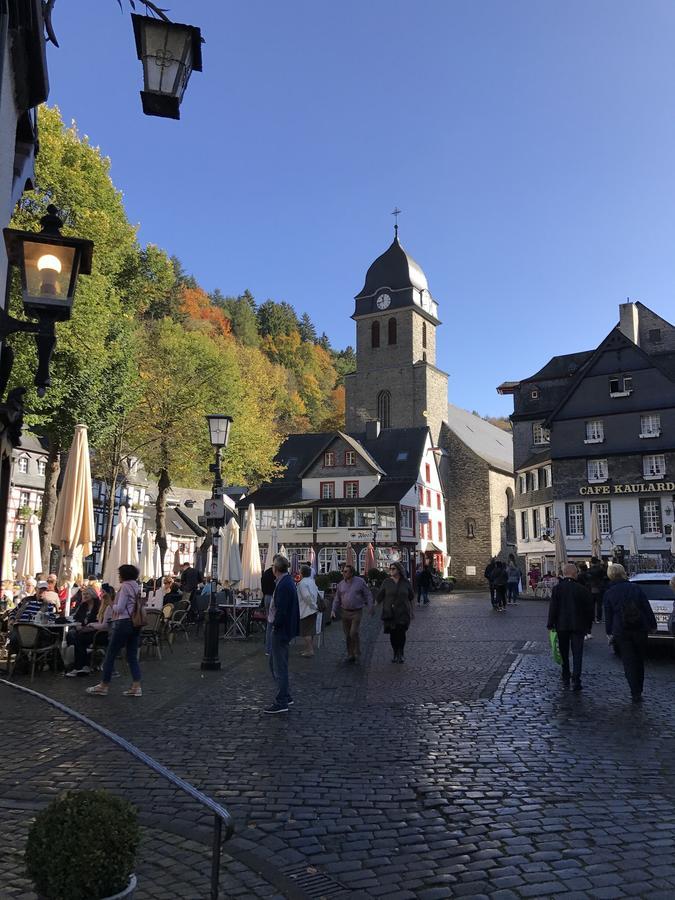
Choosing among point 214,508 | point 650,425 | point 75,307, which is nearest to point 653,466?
point 650,425

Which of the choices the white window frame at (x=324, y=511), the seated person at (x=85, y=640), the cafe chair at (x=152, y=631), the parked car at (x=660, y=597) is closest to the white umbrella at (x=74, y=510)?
the seated person at (x=85, y=640)

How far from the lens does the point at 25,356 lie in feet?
69.9

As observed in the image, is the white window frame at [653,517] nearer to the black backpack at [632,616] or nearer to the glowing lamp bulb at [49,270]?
the black backpack at [632,616]

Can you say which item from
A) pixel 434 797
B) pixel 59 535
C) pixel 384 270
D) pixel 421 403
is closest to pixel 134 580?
pixel 59 535

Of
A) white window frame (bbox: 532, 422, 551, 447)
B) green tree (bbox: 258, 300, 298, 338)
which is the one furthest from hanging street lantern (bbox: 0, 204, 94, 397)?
green tree (bbox: 258, 300, 298, 338)

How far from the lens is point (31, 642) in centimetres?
1199

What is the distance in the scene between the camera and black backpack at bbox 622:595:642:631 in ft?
32.9

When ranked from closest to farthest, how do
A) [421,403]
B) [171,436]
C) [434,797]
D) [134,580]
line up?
[434,797], [134,580], [171,436], [421,403]

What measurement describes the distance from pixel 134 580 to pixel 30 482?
129ft

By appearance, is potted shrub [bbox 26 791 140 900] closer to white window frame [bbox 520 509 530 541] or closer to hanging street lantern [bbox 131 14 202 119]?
hanging street lantern [bbox 131 14 202 119]

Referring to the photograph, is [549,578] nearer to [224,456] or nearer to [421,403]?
[224,456]

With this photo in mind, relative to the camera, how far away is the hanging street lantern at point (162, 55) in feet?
16.8

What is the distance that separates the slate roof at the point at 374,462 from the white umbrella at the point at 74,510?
37739mm

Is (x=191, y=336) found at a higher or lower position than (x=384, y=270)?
lower
